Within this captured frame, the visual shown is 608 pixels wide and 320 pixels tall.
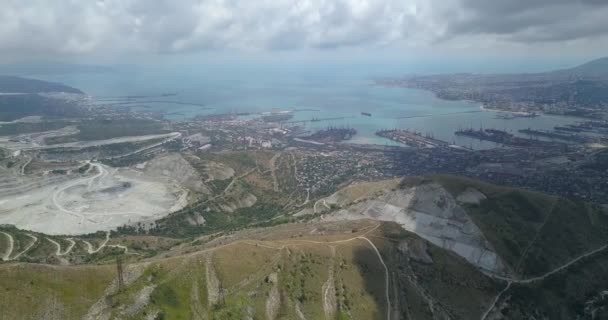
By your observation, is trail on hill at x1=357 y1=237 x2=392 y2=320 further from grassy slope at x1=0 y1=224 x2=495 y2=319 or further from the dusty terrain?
the dusty terrain

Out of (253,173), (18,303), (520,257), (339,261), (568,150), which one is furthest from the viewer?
(568,150)

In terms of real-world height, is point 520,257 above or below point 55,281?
below

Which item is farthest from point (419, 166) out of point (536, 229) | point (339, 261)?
point (339, 261)

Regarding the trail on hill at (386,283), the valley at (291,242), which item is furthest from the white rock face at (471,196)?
the trail on hill at (386,283)

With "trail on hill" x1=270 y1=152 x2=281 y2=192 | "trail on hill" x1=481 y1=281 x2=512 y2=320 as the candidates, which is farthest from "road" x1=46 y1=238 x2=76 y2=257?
"trail on hill" x1=481 y1=281 x2=512 y2=320

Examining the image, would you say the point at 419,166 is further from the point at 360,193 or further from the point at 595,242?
the point at 595,242

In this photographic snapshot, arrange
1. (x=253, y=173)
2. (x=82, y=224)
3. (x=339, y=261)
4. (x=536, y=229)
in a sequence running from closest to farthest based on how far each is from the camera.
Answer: (x=339, y=261) → (x=536, y=229) → (x=82, y=224) → (x=253, y=173)

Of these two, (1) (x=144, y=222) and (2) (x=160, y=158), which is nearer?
(1) (x=144, y=222)
